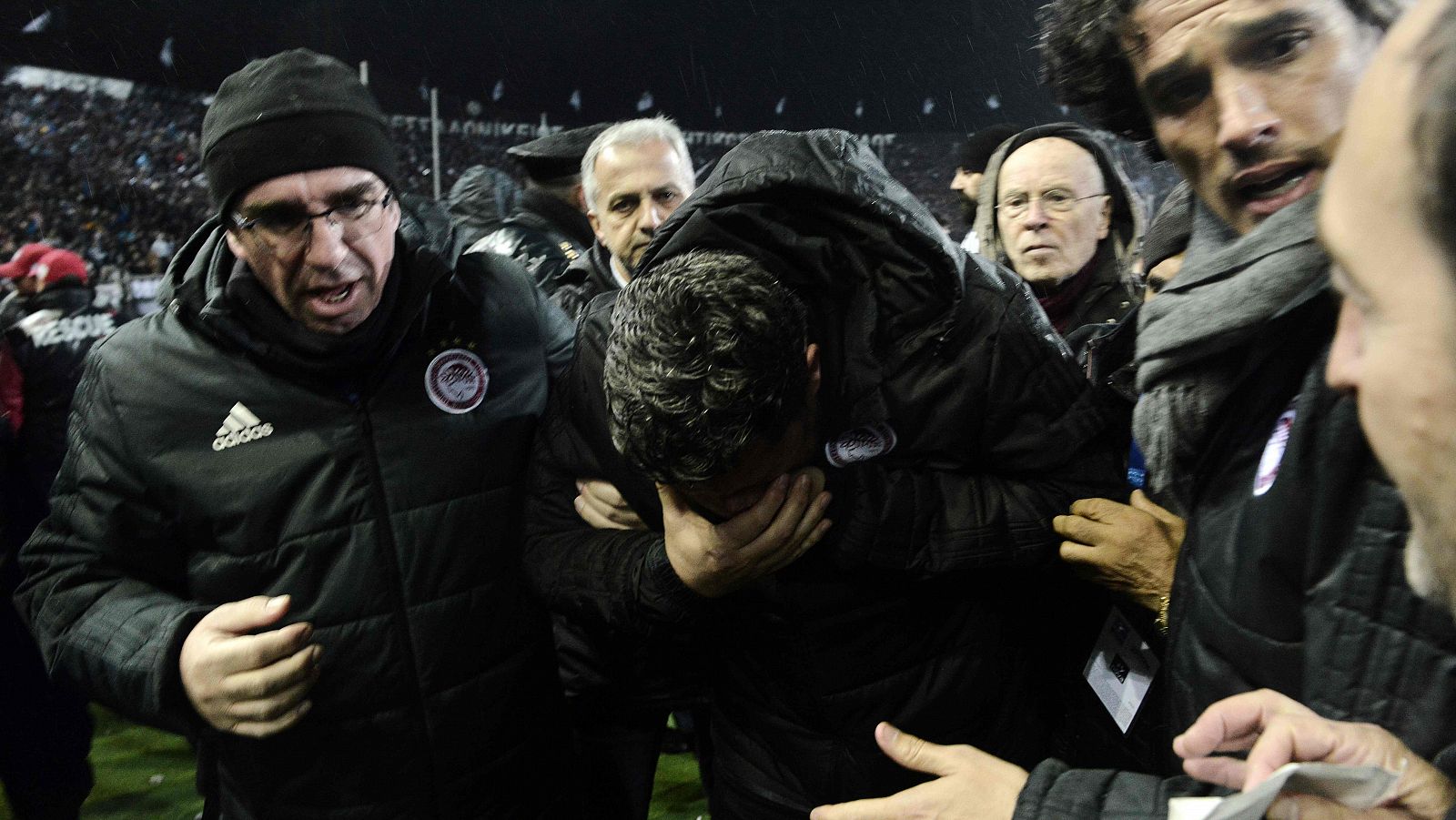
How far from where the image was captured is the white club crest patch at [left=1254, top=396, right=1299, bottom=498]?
89cm

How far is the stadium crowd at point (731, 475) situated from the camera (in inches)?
43.1

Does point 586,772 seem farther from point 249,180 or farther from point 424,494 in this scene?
point 249,180

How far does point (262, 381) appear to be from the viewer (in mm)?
1583

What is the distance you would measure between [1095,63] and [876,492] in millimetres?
843

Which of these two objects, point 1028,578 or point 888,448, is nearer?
point 888,448

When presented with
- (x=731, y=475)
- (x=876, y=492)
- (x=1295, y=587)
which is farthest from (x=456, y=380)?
(x=1295, y=587)

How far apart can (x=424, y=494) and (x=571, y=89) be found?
1290 centimetres

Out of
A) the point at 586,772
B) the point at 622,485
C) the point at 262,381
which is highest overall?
the point at 262,381

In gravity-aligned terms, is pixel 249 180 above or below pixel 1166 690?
above

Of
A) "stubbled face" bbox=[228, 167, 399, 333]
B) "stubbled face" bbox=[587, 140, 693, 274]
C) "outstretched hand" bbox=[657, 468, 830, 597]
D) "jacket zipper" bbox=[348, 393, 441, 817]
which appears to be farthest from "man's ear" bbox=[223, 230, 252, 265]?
"stubbled face" bbox=[587, 140, 693, 274]

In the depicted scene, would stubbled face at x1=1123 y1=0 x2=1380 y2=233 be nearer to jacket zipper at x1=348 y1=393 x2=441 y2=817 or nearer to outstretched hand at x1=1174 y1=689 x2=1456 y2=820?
outstretched hand at x1=1174 y1=689 x2=1456 y2=820

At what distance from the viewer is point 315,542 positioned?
1.58 m

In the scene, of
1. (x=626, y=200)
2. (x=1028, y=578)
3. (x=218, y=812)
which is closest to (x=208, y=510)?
(x=218, y=812)

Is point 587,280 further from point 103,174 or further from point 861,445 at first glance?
point 103,174
